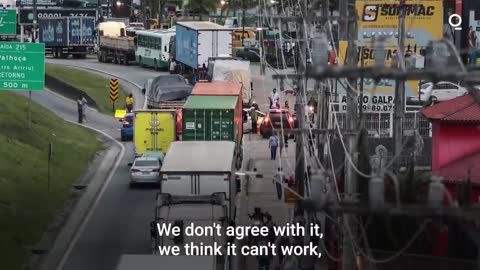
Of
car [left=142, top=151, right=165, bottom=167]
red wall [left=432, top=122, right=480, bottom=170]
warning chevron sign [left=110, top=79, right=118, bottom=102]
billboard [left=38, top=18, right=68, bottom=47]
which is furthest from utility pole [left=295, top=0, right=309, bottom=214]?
billboard [left=38, top=18, right=68, bottom=47]

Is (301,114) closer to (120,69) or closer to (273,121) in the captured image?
(273,121)

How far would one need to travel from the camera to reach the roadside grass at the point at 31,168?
33500 millimetres

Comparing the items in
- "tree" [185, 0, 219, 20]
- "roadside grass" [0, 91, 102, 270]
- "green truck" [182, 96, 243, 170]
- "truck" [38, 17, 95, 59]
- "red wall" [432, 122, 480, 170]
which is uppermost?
"tree" [185, 0, 219, 20]

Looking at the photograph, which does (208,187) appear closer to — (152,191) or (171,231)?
(171,231)

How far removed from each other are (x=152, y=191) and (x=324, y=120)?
12.8 metres

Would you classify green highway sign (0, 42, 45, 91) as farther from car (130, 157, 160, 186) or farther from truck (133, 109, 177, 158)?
truck (133, 109, 177, 158)

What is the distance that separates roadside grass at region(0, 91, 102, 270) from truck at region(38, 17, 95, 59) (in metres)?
28.0

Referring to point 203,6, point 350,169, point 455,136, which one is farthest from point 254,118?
point 203,6

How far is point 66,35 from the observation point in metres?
87.2

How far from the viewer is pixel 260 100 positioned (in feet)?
220

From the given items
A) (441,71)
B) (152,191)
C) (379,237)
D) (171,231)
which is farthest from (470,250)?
(152,191)

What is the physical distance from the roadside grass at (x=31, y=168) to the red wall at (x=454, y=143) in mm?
9736

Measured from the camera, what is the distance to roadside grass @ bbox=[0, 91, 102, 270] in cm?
3350

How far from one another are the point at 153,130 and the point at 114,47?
43.3 m
